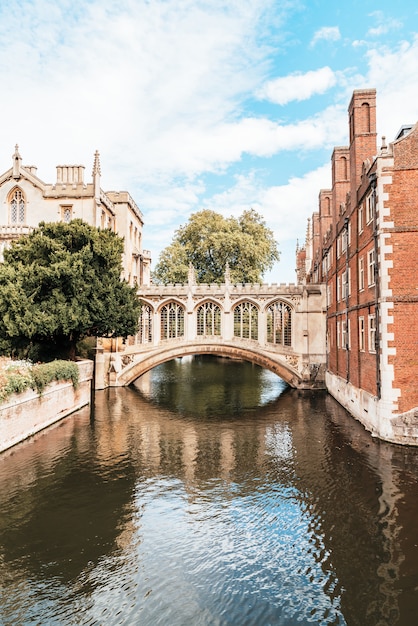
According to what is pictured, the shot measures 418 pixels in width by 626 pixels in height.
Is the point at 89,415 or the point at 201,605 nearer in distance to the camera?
the point at 201,605

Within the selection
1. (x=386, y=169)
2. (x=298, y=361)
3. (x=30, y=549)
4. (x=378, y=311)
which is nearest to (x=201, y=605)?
(x=30, y=549)

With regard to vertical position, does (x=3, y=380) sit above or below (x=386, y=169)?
below

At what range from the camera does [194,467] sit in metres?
14.8

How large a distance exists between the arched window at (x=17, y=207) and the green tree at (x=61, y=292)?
9.01m

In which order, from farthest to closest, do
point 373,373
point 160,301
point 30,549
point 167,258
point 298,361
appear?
point 167,258
point 160,301
point 298,361
point 373,373
point 30,549

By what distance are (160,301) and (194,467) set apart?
67.8 ft

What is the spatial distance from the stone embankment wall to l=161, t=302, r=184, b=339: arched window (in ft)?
32.1

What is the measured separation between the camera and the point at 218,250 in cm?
4538

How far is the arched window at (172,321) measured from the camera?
34312mm

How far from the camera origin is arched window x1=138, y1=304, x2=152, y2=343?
1374 inches

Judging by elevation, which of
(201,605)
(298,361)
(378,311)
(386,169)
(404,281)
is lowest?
(201,605)

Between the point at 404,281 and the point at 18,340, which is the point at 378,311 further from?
the point at 18,340

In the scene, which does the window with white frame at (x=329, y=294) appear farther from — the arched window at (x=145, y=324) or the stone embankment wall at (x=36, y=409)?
the stone embankment wall at (x=36, y=409)

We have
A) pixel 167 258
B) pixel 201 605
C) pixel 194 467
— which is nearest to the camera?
pixel 201 605
